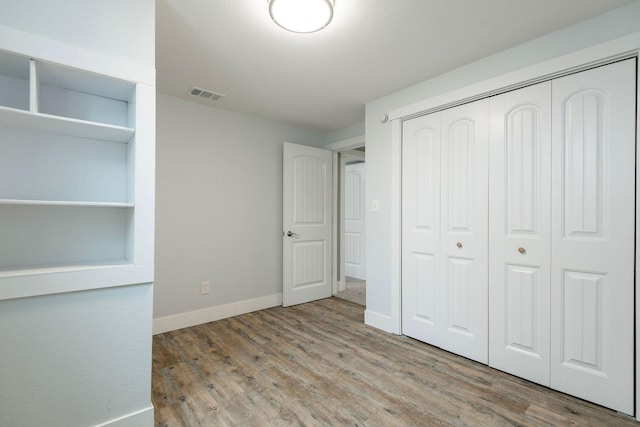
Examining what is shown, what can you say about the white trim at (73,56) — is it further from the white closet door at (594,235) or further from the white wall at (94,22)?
the white closet door at (594,235)

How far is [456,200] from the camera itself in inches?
97.5

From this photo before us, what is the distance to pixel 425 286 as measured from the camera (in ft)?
8.81

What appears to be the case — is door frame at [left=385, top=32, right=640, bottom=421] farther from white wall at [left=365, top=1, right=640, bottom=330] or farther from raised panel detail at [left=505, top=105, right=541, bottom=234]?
raised panel detail at [left=505, top=105, right=541, bottom=234]

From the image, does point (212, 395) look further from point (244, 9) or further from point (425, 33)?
point (425, 33)

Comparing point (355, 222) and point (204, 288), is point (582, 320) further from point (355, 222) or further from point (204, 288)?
point (355, 222)

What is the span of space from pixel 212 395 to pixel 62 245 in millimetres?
1255

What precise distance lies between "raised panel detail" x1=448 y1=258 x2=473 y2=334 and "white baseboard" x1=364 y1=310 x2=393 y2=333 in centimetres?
63

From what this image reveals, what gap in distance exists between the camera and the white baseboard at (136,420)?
1.52m

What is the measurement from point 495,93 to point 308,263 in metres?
2.79

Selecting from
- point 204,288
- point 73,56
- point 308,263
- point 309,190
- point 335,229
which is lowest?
point 204,288

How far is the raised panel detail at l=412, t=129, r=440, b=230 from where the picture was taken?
8.64 ft

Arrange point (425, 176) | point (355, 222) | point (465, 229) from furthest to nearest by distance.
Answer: point (355, 222) < point (425, 176) < point (465, 229)

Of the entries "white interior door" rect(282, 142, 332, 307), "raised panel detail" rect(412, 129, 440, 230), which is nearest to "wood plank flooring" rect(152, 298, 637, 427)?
"white interior door" rect(282, 142, 332, 307)

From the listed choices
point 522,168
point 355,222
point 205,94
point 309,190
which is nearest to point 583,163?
point 522,168
